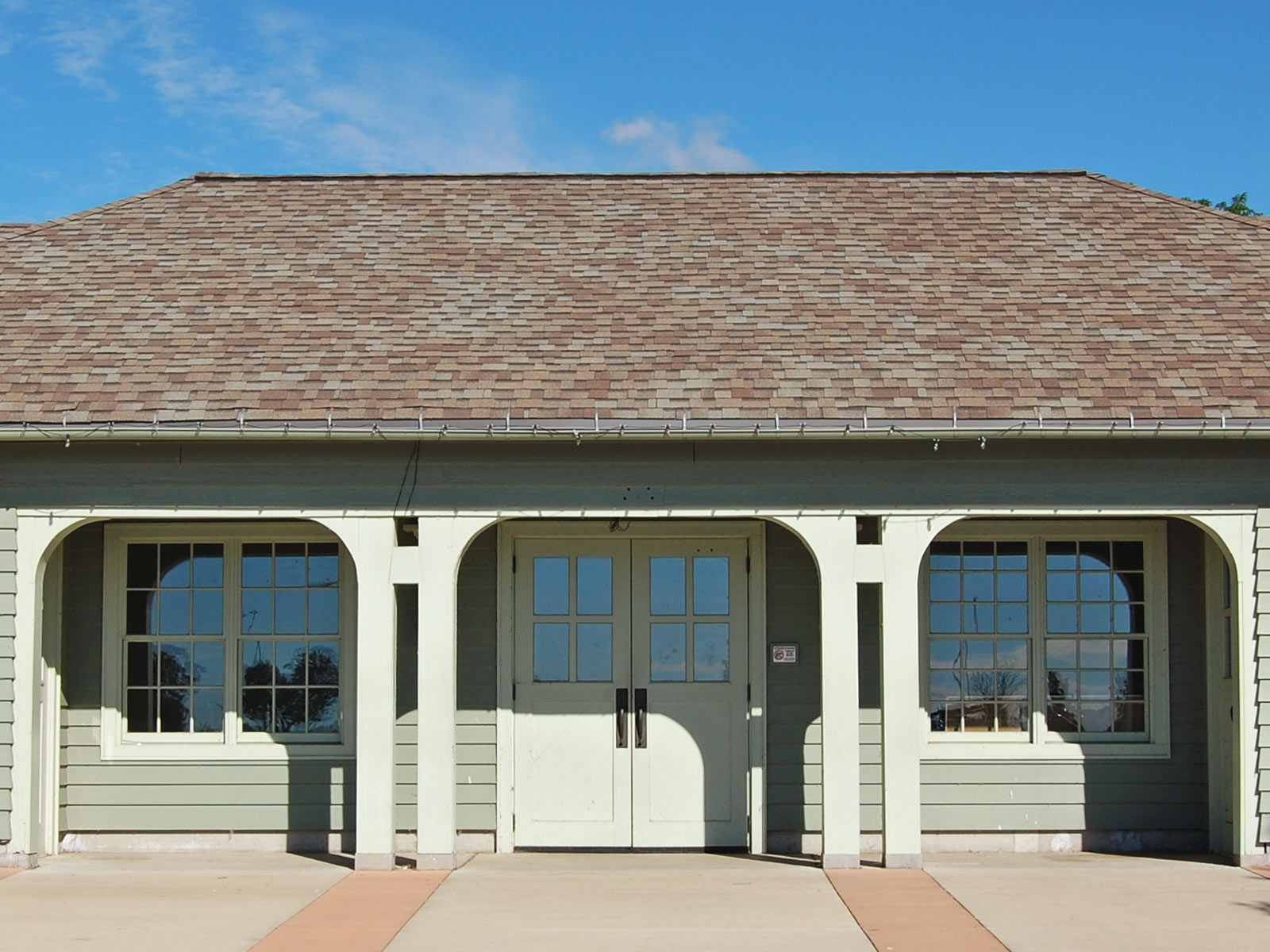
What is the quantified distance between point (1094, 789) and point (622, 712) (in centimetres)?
350

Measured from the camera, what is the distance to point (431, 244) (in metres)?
12.8

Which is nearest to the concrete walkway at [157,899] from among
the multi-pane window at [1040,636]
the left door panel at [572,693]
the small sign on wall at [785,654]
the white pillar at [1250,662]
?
the left door panel at [572,693]

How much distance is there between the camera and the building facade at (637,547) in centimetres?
1010

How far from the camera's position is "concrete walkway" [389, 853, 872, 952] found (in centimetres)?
Answer: 806

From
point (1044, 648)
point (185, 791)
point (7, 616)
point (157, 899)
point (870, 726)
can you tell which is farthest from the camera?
point (1044, 648)

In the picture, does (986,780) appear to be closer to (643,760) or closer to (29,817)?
(643,760)

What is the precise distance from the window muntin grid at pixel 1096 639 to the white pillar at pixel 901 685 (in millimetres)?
1546

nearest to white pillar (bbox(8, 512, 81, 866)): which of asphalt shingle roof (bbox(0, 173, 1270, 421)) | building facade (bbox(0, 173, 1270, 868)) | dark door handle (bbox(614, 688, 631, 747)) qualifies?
building facade (bbox(0, 173, 1270, 868))

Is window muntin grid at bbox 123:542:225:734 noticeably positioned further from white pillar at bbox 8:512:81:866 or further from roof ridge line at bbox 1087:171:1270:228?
roof ridge line at bbox 1087:171:1270:228

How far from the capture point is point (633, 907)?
9023 mm

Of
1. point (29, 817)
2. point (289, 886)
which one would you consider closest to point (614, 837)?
point (289, 886)

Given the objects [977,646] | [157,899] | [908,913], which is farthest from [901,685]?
[157,899]

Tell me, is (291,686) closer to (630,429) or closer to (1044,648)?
(630,429)

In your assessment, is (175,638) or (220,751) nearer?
(220,751)
